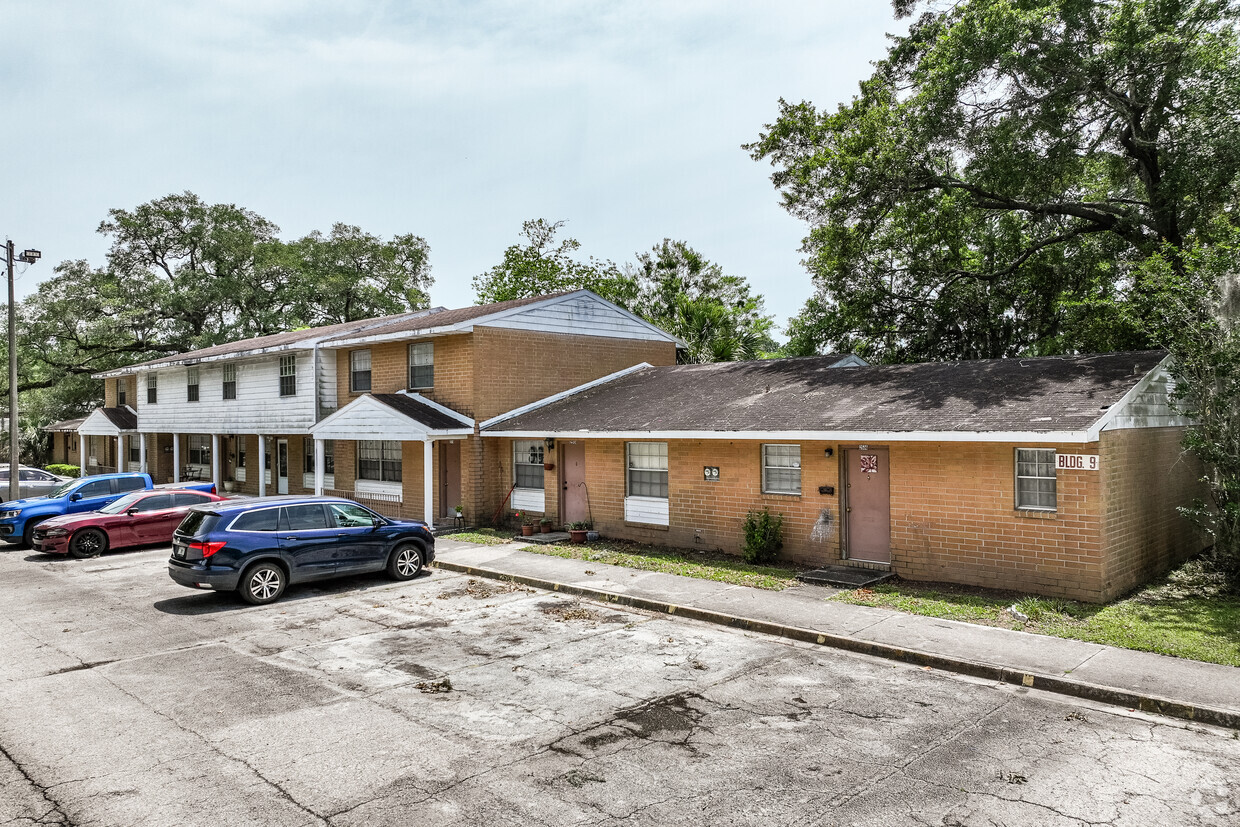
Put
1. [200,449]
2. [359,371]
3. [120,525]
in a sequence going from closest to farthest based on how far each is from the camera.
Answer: [120,525], [359,371], [200,449]

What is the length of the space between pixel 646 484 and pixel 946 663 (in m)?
9.19

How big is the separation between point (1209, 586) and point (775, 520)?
22.0 ft

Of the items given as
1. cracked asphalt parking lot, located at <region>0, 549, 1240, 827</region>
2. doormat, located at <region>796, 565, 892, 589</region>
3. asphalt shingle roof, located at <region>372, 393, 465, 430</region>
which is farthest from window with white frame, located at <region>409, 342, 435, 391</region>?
doormat, located at <region>796, 565, 892, 589</region>

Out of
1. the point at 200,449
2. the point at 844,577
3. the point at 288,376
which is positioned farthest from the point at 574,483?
the point at 200,449

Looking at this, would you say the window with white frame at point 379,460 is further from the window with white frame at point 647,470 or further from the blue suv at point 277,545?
the blue suv at point 277,545

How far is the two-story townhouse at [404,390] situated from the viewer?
800 inches

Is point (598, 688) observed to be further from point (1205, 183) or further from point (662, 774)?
point (1205, 183)

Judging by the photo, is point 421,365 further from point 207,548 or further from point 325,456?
point 207,548

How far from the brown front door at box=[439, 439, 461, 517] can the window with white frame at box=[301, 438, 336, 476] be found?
4.83m

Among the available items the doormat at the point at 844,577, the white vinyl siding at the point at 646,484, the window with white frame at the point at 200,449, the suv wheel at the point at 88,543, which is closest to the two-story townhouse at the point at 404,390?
the window with white frame at the point at 200,449

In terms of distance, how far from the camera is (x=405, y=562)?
47.0 ft

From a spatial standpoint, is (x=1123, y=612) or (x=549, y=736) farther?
(x=1123, y=612)

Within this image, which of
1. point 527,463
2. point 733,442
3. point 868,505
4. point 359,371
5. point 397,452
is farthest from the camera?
point 359,371

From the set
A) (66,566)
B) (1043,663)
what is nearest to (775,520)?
(1043,663)
